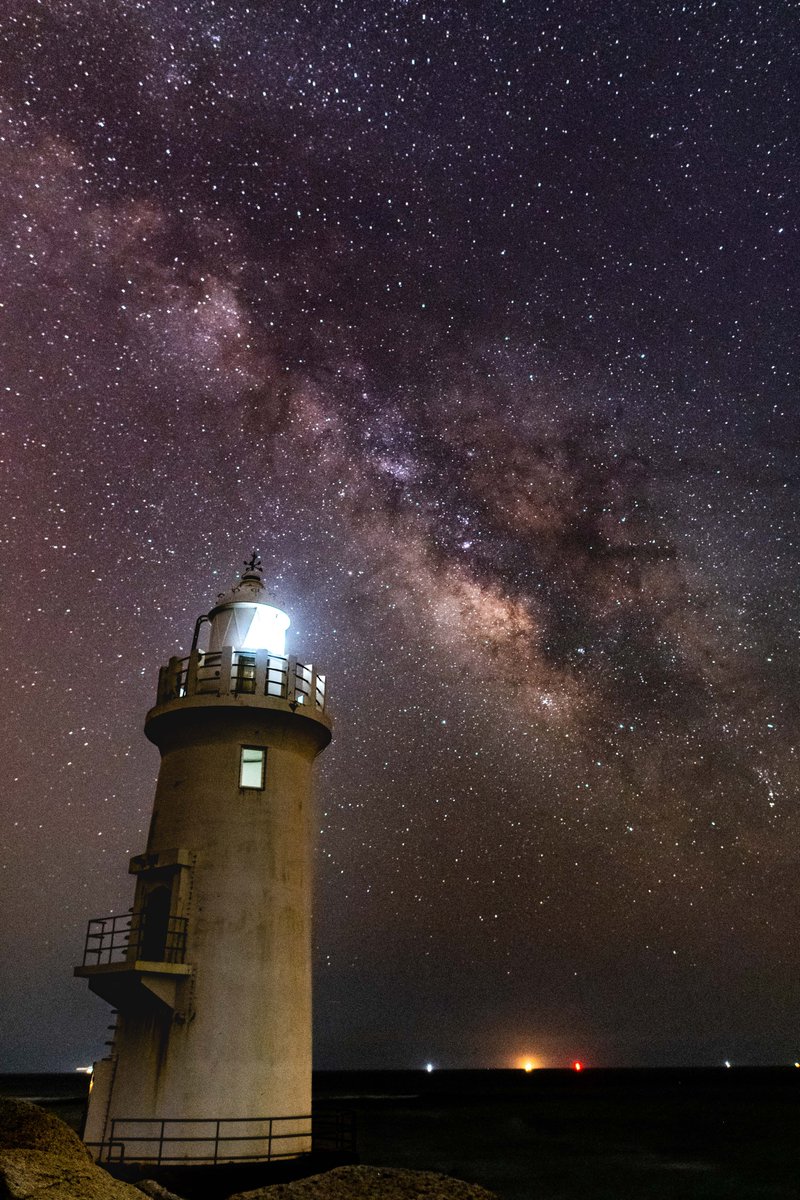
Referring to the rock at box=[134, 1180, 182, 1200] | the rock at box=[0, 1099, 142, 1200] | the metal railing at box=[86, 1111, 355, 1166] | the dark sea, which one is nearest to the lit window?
the metal railing at box=[86, 1111, 355, 1166]

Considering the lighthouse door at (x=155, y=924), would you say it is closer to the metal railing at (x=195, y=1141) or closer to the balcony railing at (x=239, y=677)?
the metal railing at (x=195, y=1141)

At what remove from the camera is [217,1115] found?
14.7 metres

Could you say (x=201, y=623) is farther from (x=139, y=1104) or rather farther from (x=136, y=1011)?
(x=139, y=1104)

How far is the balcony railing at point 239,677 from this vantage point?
1698 cm

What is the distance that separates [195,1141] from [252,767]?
6.16 m

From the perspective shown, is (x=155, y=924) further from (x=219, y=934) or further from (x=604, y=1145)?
(x=604, y=1145)

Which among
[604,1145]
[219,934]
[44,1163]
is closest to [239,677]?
[219,934]

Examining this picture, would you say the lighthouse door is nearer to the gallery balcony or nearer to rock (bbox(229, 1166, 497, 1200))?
the gallery balcony

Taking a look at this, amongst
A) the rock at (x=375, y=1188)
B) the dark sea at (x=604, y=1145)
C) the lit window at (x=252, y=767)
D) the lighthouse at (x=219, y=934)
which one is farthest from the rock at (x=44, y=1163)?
the dark sea at (x=604, y=1145)

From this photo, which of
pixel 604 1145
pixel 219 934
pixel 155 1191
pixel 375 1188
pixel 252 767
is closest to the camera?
pixel 375 1188

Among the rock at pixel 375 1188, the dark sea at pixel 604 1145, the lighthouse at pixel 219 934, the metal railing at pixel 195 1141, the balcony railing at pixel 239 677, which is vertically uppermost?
the balcony railing at pixel 239 677

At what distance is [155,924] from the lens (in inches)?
642

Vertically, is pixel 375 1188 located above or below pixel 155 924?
below

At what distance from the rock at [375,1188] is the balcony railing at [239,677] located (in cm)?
957
